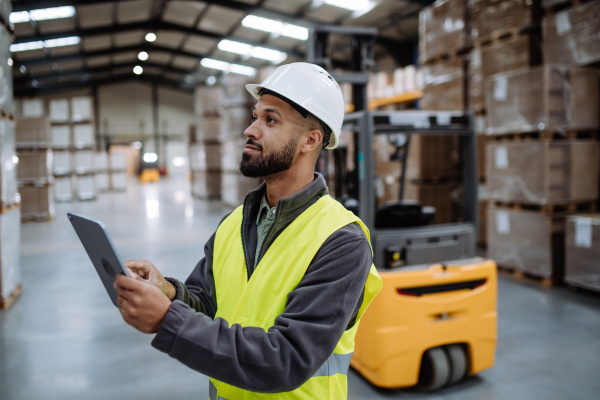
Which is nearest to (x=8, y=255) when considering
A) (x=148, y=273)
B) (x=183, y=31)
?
(x=148, y=273)

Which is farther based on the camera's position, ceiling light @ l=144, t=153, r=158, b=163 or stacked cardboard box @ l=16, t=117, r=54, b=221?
ceiling light @ l=144, t=153, r=158, b=163

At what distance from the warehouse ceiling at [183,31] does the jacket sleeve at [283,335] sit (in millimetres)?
10861

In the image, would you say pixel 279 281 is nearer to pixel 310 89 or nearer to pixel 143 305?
pixel 143 305

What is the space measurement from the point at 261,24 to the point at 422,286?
15208mm

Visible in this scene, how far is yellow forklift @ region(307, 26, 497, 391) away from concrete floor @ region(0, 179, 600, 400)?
239mm

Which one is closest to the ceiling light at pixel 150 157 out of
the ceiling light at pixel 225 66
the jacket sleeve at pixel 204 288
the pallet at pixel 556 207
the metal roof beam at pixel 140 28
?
the ceiling light at pixel 225 66

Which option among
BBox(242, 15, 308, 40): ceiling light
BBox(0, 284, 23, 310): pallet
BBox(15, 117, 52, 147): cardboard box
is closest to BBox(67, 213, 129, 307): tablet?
BBox(0, 284, 23, 310): pallet

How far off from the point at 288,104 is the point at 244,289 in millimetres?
542

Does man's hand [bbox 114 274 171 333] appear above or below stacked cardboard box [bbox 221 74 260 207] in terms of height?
below

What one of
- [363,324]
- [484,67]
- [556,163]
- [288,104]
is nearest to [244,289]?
[288,104]

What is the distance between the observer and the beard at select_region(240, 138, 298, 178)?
125cm

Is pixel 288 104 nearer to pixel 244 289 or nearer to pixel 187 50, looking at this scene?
pixel 244 289

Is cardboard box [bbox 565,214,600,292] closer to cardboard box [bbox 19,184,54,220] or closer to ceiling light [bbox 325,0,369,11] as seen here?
ceiling light [bbox 325,0,369,11]

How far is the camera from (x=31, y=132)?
33.3 feet
